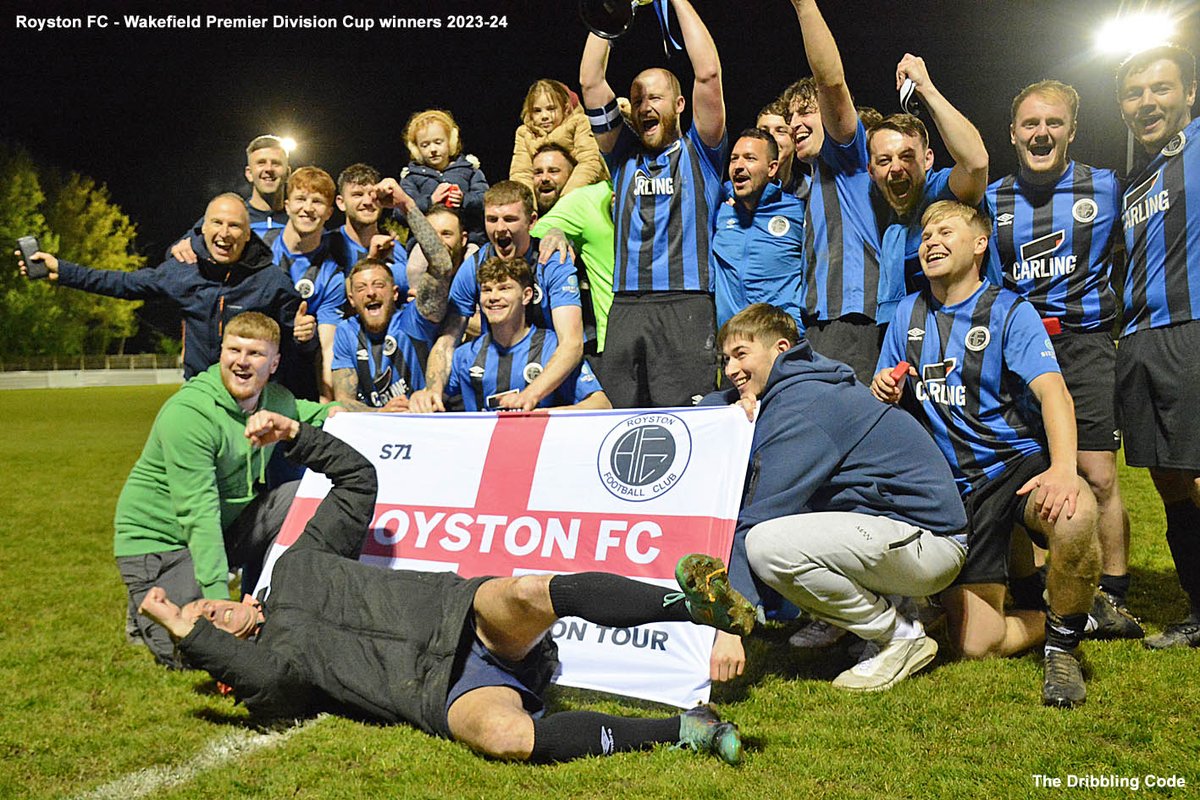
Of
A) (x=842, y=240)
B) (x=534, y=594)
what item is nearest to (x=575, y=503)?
(x=534, y=594)

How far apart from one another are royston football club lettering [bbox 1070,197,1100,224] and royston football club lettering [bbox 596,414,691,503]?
7.06ft

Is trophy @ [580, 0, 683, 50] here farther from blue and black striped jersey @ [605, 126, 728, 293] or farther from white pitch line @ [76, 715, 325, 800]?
white pitch line @ [76, 715, 325, 800]

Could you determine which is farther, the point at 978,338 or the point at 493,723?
the point at 978,338

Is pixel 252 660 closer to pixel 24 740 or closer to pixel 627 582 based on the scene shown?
pixel 24 740

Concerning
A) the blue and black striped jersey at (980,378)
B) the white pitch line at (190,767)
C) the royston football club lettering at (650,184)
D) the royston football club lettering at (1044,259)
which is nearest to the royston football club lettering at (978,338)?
the blue and black striped jersey at (980,378)

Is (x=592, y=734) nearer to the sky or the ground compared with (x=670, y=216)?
nearer to the ground

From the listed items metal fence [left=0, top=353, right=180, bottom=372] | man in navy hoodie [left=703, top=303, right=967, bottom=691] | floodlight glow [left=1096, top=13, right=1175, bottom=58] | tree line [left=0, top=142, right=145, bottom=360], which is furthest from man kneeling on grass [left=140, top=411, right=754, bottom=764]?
metal fence [left=0, top=353, right=180, bottom=372]

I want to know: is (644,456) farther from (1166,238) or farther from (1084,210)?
(1166,238)

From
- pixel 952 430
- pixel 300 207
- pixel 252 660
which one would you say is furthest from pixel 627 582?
pixel 300 207

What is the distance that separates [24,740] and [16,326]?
175ft

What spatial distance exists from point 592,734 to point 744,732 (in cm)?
57

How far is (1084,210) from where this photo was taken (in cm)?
455

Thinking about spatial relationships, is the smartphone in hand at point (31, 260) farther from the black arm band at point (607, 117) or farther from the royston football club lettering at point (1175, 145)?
the royston football club lettering at point (1175, 145)

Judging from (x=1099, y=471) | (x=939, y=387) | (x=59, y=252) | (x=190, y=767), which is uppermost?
(x=59, y=252)
